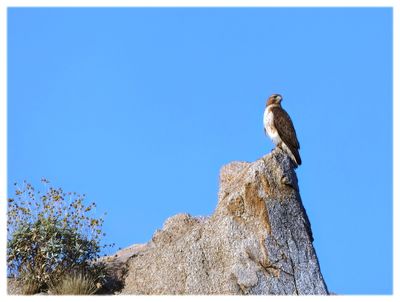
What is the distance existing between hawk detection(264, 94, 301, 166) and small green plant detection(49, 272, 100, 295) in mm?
5506

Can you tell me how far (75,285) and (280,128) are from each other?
6.13 metres

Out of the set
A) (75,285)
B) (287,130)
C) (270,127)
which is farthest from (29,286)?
(287,130)

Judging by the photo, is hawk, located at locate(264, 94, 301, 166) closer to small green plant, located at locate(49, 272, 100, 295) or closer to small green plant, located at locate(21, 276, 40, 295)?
small green plant, located at locate(49, 272, 100, 295)

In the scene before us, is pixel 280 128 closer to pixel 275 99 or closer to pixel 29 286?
pixel 275 99

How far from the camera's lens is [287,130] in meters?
20.1

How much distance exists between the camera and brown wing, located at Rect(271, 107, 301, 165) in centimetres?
1990

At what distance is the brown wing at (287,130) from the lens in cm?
1990

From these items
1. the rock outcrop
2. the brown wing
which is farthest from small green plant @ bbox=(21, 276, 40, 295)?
the brown wing

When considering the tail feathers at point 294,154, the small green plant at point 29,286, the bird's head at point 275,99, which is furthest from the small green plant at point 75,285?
the bird's head at point 275,99
